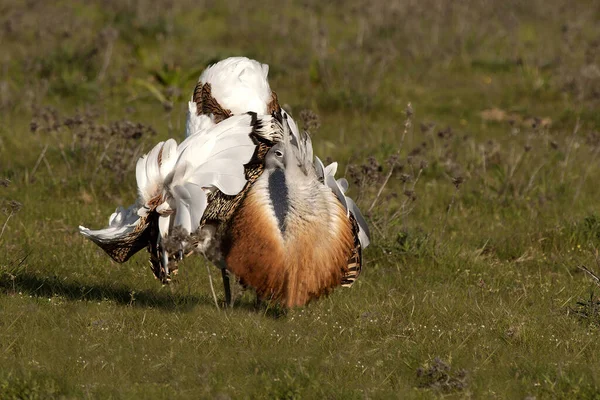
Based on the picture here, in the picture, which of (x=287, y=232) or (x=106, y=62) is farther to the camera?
(x=106, y=62)

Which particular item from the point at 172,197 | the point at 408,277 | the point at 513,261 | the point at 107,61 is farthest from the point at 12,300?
the point at 107,61

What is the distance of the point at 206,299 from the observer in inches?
232

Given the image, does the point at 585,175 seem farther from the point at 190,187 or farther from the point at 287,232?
the point at 190,187

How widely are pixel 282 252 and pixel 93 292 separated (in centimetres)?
154

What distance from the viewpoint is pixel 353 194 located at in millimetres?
8023

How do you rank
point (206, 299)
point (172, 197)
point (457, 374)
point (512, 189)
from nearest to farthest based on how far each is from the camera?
point (457, 374) → point (172, 197) → point (206, 299) → point (512, 189)

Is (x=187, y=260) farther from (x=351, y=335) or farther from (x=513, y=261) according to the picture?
(x=513, y=261)

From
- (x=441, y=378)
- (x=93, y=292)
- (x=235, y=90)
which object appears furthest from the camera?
(x=235, y=90)

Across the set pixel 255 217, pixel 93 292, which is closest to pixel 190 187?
pixel 255 217

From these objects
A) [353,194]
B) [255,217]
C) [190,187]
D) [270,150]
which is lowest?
[353,194]

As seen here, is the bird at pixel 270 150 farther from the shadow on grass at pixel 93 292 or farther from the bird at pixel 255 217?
the shadow on grass at pixel 93 292

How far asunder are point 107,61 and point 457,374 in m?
6.87

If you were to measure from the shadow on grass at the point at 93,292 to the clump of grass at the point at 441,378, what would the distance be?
149cm

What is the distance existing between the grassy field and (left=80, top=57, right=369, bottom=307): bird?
0.38 metres
